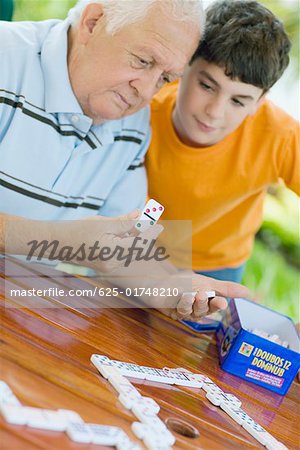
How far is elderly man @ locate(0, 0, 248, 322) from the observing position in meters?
1.42

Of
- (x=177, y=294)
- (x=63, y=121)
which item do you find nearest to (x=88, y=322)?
(x=177, y=294)

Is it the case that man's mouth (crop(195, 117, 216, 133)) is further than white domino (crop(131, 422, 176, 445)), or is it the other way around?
man's mouth (crop(195, 117, 216, 133))

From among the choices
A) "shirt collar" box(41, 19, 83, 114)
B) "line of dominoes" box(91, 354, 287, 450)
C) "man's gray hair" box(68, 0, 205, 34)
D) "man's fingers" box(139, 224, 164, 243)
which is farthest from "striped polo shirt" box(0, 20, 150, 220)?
"line of dominoes" box(91, 354, 287, 450)

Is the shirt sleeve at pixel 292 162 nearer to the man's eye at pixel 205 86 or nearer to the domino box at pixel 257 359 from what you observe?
the man's eye at pixel 205 86

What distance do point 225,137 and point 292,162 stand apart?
8.2 inches

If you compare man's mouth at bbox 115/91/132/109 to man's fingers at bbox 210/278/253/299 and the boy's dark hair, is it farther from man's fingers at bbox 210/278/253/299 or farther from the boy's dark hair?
man's fingers at bbox 210/278/253/299

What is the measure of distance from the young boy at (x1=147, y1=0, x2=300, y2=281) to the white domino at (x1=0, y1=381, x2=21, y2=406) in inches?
40.4

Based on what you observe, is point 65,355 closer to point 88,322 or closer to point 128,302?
point 88,322

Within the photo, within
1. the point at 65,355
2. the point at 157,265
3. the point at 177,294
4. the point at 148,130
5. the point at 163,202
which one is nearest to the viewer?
the point at 65,355

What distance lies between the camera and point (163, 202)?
1869mm

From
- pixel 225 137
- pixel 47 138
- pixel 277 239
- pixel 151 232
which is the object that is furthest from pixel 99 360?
pixel 277 239

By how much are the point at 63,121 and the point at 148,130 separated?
323mm

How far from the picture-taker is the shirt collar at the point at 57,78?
1.47m

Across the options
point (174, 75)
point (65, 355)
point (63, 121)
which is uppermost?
point (174, 75)
